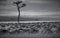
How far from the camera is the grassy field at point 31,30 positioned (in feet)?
3.66

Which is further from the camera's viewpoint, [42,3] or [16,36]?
[42,3]

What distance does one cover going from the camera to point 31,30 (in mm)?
1226

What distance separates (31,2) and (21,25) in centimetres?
43

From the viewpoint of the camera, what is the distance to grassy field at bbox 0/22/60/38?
43.9 inches

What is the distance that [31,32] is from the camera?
1.21 meters

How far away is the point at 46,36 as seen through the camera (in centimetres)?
109

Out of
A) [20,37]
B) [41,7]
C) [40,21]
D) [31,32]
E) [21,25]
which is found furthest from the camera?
[41,7]

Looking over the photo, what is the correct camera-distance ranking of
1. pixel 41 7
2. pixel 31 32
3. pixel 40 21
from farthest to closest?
1. pixel 41 7
2. pixel 40 21
3. pixel 31 32

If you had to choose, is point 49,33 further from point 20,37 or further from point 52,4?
point 52,4

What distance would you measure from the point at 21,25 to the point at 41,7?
1.59 ft

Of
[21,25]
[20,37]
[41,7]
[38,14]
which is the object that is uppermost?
[41,7]

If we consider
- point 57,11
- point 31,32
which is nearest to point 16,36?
point 31,32

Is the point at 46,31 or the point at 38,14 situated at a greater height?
the point at 38,14

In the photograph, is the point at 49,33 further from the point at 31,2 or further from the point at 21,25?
the point at 31,2
